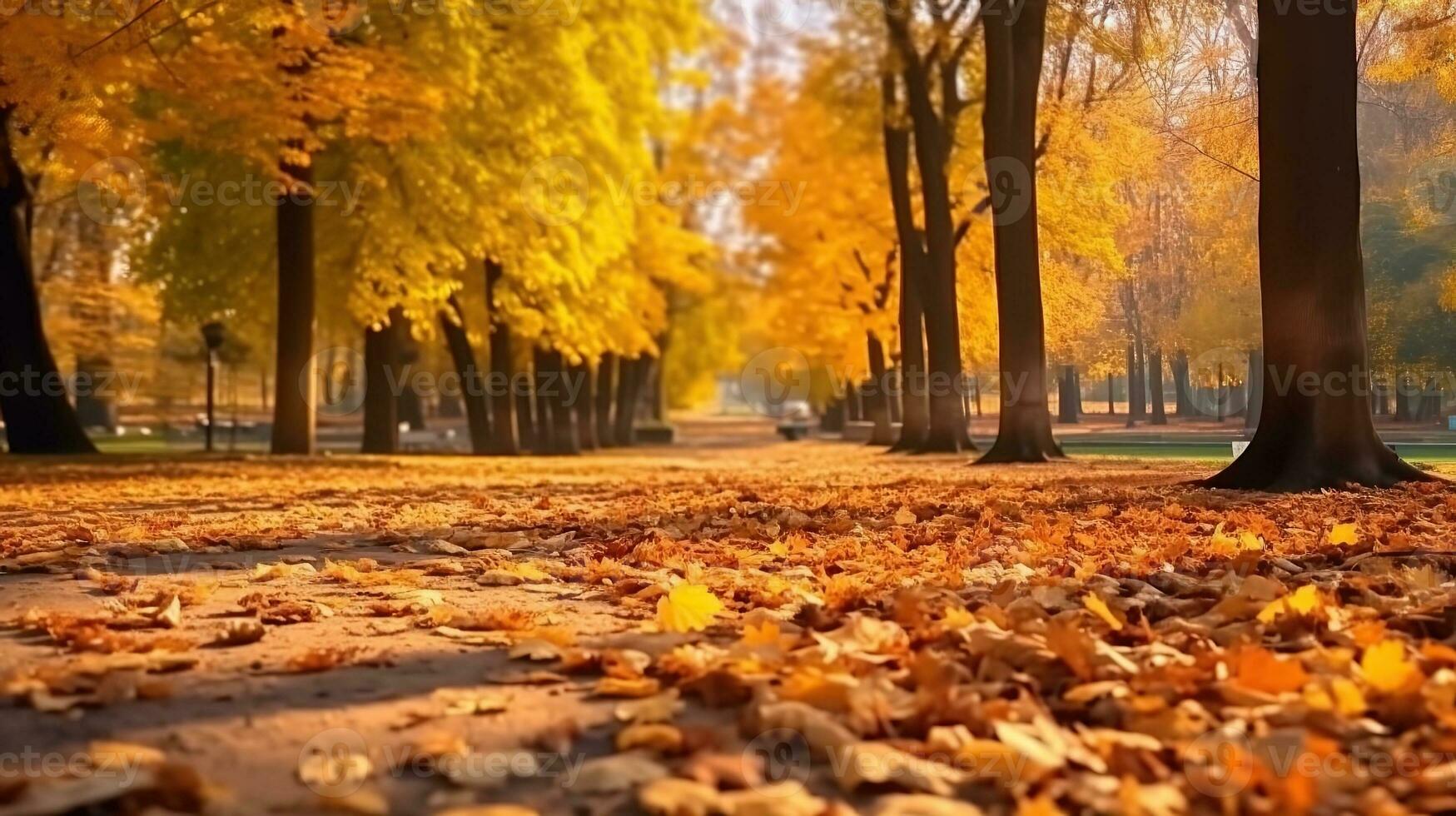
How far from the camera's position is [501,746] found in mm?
2715

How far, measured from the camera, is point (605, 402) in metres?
35.4

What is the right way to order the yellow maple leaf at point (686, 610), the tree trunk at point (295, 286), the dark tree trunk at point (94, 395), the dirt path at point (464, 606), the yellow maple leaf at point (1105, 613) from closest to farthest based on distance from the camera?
the dirt path at point (464, 606) → the yellow maple leaf at point (1105, 613) → the yellow maple leaf at point (686, 610) → the tree trunk at point (295, 286) → the dark tree trunk at point (94, 395)

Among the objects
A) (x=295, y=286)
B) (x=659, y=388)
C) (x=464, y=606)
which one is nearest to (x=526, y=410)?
(x=295, y=286)

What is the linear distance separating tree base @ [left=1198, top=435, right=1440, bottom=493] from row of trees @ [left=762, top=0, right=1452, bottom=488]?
2cm

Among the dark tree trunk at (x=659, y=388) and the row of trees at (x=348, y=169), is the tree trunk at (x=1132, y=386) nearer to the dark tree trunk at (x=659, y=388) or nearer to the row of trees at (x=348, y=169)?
the row of trees at (x=348, y=169)

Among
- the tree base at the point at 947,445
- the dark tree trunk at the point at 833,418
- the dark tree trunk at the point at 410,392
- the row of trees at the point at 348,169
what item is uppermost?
the row of trees at the point at 348,169

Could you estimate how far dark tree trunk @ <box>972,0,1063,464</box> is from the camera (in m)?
16.0

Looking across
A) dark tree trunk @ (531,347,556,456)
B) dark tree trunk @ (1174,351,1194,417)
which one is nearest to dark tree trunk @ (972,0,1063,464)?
dark tree trunk @ (1174,351,1194,417)

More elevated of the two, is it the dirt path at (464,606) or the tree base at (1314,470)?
the tree base at (1314,470)

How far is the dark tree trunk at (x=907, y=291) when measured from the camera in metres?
23.3

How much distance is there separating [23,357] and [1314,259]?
1569cm

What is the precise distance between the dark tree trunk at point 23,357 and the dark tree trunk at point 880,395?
691 inches

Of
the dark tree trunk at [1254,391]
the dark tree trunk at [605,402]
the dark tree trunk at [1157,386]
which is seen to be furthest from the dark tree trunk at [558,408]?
the dark tree trunk at [1254,391]

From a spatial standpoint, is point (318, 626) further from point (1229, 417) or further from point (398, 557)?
point (1229, 417)
